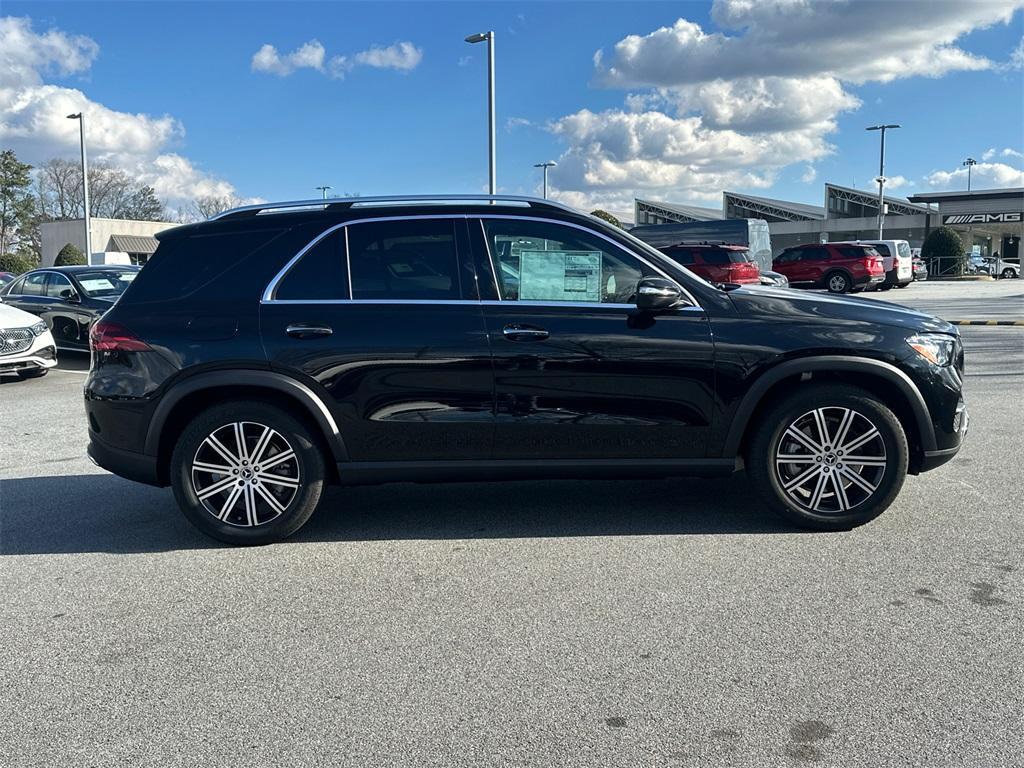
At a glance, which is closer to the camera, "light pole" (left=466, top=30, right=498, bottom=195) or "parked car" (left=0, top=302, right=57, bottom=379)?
"parked car" (left=0, top=302, right=57, bottom=379)

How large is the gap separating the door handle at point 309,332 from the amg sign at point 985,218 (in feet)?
216

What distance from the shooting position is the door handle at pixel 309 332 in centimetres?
460

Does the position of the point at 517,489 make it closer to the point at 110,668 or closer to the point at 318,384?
the point at 318,384

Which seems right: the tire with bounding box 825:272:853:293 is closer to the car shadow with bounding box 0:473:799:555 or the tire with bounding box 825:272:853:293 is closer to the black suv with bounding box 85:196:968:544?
the car shadow with bounding box 0:473:799:555


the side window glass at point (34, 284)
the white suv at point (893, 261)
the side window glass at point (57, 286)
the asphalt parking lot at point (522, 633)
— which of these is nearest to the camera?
the asphalt parking lot at point (522, 633)

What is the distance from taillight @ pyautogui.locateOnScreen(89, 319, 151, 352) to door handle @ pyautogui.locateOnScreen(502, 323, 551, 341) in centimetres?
196

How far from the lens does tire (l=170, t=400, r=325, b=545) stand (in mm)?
4656

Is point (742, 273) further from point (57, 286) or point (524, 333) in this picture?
point (524, 333)

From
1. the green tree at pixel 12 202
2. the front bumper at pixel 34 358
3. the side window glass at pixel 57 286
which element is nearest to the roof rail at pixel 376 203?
the front bumper at pixel 34 358

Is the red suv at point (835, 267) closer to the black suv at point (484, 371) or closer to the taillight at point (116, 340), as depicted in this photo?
the black suv at point (484, 371)

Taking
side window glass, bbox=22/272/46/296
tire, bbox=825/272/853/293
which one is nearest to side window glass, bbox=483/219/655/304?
side window glass, bbox=22/272/46/296

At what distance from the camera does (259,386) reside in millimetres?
4621

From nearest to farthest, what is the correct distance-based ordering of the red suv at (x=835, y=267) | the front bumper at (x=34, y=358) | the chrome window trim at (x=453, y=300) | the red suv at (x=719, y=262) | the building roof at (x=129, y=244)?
the chrome window trim at (x=453, y=300) < the front bumper at (x=34, y=358) < the red suv at (x=719, y=262) < the red suv at (x=835, y=267) < the building roof at (x=129, y=244)

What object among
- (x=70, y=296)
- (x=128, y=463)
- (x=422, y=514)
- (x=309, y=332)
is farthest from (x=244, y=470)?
(x=70, y=296)
